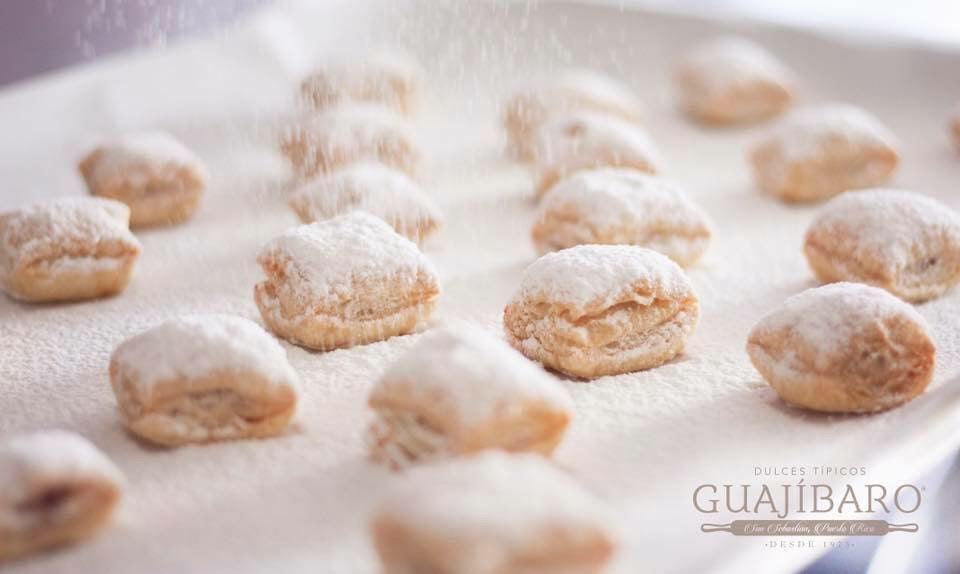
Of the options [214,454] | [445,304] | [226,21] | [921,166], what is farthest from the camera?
[226,21]

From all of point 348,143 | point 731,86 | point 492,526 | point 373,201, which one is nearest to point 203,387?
point 492,526

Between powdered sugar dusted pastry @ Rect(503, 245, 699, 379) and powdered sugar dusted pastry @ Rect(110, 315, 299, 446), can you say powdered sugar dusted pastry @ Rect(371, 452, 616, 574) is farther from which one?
powdered sugar dusted pastry @ Rect(503, 245, 699, 379)

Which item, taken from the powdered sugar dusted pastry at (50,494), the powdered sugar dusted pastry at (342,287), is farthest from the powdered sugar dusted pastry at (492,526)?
the powdered sugar dusted pastry at (342,287)

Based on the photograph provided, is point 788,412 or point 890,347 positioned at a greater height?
point 890,347

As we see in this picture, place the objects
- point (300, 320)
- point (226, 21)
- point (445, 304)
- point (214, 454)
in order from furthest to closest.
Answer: point (226, 21)
point (445, 304)
point (300, 320)
point (214, 454)

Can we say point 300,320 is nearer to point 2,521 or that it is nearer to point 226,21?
point 2,521

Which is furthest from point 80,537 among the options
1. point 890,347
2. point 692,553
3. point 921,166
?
point 921,166
